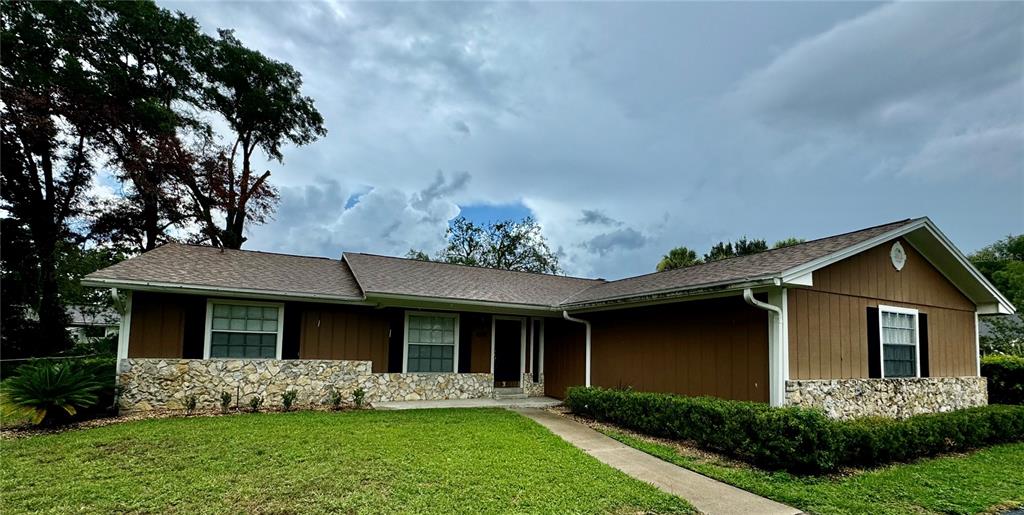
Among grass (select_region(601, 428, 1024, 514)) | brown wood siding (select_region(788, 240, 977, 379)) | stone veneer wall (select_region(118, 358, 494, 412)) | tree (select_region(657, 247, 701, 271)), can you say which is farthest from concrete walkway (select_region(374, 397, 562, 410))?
tree (select_region(657, 247, 701, 271))

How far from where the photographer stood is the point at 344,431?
7.63 metres

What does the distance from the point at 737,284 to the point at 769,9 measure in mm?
6794

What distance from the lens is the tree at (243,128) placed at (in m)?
20.7

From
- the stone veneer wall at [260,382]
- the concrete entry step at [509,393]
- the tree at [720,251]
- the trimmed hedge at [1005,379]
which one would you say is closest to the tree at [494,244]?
the tree at [720,251]

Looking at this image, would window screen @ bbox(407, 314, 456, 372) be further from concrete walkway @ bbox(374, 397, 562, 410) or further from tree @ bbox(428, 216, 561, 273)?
tree @ bbox(428, 216, 561, 273)

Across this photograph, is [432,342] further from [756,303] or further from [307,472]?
[756,303]

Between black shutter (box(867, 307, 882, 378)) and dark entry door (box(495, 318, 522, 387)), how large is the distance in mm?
7727

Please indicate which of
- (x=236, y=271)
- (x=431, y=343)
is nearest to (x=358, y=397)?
(x=431, y=343)

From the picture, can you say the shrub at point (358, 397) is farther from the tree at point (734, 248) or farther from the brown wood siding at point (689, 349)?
the tree at point (734, 248)

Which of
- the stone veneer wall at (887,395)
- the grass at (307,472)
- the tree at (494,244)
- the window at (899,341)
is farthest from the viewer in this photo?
the tree at (494,244)

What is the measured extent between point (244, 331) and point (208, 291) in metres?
1.21

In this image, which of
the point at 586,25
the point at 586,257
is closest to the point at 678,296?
the point at 586,25

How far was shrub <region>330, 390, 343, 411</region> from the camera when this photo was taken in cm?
1034

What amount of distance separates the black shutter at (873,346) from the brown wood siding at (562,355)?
221 inches
